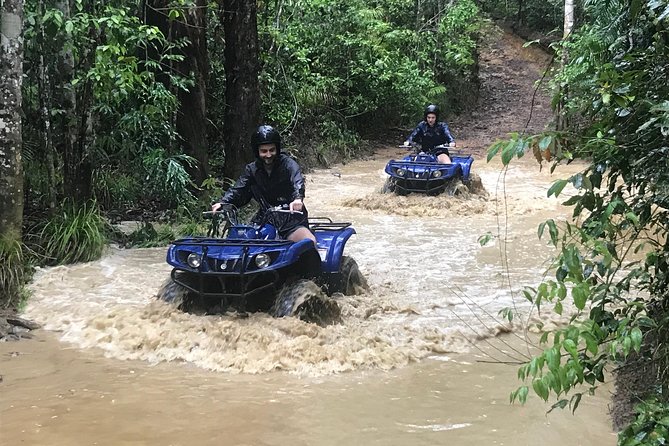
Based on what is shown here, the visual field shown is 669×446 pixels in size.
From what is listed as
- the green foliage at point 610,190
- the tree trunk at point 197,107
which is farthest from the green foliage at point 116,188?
the green foliage at point 610,190

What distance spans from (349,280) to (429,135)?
646 centimetres

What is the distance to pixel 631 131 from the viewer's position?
7.15ft

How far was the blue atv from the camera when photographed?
34.3ft

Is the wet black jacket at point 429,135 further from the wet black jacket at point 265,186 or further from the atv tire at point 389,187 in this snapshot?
the wet black jacket at point 265,186

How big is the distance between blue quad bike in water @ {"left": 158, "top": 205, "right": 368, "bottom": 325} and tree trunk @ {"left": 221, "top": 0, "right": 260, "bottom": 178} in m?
4.35

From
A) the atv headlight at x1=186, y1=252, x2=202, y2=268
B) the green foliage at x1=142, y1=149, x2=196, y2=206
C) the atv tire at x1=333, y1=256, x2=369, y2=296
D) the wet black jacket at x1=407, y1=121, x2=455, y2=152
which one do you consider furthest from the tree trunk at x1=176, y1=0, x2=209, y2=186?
the atv headlight at x1=186, y1=252, x2=202, y2=268

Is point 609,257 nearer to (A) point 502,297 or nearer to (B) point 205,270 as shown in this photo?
(B) point 205,270

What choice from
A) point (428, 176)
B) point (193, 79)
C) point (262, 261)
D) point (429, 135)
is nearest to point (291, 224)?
point (262, 261)

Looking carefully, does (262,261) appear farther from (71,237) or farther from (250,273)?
(71,237)

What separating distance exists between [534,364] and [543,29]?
96.1 feet

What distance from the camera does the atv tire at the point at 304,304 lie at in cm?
458

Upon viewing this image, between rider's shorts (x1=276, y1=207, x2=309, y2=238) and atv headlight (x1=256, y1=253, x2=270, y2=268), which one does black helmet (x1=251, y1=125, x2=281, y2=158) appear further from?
atv headlight (x1=256, y1=253, x2=270, y2=268)

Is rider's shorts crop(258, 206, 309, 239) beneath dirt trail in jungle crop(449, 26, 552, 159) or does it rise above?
beneath

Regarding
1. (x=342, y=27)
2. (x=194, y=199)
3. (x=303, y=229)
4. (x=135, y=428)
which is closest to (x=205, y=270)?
(x=303, y=229)
